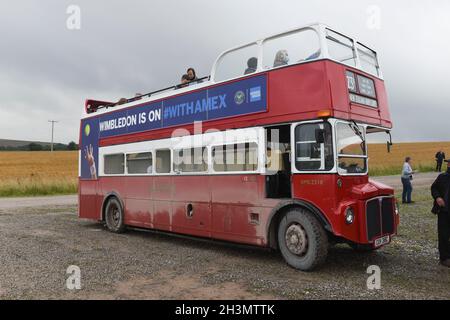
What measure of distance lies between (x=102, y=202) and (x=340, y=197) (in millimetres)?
7565

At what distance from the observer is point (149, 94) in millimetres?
10523

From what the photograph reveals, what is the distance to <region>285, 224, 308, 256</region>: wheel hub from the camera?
670cm

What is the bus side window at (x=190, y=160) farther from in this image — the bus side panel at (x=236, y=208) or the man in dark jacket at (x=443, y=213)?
the man in dark jacket at (x=443, y=213)

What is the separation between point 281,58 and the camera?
7.37 m

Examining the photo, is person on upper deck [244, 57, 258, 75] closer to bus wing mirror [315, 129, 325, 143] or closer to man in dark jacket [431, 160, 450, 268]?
bus wing mirror [315, 129, 325, 143]

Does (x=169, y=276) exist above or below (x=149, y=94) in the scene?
below

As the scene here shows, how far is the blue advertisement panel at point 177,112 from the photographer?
7703 mm

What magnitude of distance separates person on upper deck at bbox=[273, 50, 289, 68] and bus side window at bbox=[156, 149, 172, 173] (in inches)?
137

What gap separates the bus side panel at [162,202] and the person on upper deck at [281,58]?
3706 mm

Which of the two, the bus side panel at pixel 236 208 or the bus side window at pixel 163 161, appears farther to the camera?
the bus side window at pixel 163 161

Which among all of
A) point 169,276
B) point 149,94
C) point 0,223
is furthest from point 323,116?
point 0,223

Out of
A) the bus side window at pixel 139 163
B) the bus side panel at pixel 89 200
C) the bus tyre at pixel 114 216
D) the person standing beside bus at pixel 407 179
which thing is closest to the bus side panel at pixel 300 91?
the bus side window at pixel 139 163
